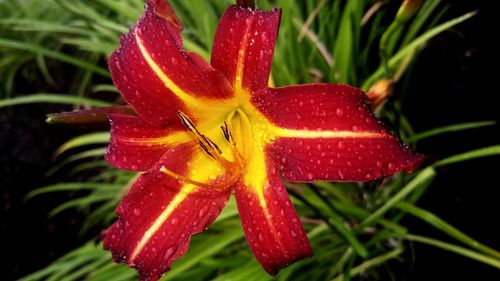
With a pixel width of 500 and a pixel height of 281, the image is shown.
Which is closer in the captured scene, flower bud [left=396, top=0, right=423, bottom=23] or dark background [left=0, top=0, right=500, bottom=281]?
flower bud [left=396, top=0, right=423, bottom=23]

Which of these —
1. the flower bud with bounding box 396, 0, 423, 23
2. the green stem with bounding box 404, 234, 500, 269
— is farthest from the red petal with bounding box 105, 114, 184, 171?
the green stem with bounding box 404, 234, 500, 269

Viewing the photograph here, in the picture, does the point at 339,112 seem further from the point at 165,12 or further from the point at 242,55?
the point at 165,12

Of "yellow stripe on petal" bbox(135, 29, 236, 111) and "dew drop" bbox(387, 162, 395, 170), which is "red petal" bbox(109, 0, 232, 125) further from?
"dew drop" bbox(387, 162, 395, 170)

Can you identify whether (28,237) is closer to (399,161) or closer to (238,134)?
(238,134)

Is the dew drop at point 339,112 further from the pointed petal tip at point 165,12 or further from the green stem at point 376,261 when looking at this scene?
the green stem at point 376,261

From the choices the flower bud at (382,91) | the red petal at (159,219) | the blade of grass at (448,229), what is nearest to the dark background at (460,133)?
the blade of grass at (448,229)

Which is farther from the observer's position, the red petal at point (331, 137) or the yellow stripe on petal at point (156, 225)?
the yellow stripe on petal at point (156, 225)
